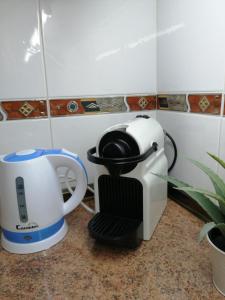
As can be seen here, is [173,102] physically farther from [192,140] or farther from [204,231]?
[204,231]

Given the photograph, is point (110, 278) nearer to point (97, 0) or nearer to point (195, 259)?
point (195, 259)

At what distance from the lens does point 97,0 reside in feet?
2.38

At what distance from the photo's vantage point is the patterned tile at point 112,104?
789 mm

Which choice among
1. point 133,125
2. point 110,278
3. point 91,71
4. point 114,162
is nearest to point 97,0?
point 91,71

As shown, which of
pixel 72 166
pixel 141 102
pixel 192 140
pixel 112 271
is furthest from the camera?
pixel 141 102

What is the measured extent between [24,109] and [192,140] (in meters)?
0.54

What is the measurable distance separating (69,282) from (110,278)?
0.29 feet

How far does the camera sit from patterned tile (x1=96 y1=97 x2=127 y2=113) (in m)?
0.79

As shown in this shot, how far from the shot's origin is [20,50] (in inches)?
26.1

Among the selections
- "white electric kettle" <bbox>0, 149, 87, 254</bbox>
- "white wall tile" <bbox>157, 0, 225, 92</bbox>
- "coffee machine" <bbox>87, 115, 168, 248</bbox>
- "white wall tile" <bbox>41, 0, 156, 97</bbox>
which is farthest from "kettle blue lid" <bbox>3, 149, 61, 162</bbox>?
"white wall tile" <bbox>157, 0, 225, 92</bbox>

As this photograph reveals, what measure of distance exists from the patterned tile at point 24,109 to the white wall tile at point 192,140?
17.1 inches

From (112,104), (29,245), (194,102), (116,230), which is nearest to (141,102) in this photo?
(112,104)

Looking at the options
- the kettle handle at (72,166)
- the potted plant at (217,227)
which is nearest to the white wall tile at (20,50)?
the kettle handle at (72,166)

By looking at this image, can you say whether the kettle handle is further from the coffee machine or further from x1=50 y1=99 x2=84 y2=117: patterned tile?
x1=50 y1=99 x2=84 y2=117: patterned tile
